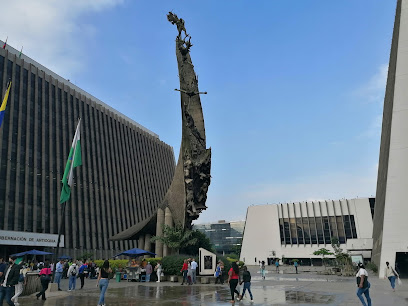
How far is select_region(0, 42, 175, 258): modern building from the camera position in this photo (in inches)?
1993

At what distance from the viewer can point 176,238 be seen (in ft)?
87.0

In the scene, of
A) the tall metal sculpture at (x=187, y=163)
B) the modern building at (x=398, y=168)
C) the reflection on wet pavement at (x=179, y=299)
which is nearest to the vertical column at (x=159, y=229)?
the tall metal sculpture at (x=187, y=163)

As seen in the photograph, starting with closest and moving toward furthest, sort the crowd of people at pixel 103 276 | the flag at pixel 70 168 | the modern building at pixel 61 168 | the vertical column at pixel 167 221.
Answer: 1. the crowd of people at pixel 103 276
2. the flag at pixel 70 168
3. the vertical column at pixel 167 221
4. the modern building at pixel 61 168

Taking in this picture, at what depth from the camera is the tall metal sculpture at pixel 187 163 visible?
1071 inches

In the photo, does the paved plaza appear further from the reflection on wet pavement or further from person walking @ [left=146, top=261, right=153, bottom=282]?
person walking @ [left=146, top=261, right=153, bottom=282]

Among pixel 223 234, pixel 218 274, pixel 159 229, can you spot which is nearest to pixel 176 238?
pixel 159 229

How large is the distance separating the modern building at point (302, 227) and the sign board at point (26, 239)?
4786 cm

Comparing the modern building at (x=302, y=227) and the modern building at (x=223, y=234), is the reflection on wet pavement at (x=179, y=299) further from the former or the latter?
the modern building at (x=223, y=234)

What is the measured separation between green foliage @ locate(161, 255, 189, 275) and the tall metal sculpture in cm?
295

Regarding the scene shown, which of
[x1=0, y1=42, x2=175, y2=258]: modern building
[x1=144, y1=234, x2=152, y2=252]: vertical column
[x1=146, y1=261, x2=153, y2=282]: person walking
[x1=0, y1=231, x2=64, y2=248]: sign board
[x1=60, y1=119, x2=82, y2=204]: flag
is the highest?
[x1=0, y1=42, x2=175, y2=258]: modern building

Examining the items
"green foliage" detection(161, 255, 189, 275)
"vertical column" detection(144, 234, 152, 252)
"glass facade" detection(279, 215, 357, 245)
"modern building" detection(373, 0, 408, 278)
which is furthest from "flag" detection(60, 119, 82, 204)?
"glass facade" detection(279, 215, 357, 245)

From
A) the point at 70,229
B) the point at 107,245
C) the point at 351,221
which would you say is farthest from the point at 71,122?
the point at 351,221

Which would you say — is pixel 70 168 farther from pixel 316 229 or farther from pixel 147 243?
pixel 316 229

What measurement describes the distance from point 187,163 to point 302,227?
6027 cm
